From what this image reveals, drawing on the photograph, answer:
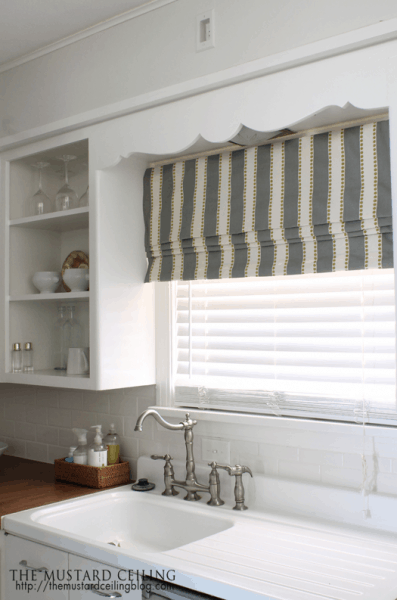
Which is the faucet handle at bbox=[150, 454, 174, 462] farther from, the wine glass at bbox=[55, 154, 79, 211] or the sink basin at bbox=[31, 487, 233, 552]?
the wine glass at bbox=[55, 154, 79, 211]

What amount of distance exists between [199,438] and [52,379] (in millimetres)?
642

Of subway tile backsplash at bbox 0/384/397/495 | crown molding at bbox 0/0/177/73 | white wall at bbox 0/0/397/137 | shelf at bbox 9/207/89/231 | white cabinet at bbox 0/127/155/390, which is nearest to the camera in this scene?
white wall at bbox 0/0/397/137

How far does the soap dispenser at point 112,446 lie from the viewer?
2379mm

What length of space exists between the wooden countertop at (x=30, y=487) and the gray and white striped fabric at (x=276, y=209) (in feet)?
2.93

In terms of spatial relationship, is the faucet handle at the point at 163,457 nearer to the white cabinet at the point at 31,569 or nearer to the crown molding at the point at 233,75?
the white cabinet at the point at 31,569

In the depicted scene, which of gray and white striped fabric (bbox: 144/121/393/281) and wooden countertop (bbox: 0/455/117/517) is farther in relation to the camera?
wooden countertop (bbox: 0/455/117/517)

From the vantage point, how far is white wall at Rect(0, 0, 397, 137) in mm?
1689

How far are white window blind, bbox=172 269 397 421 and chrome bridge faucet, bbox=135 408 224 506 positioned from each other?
172 millimetres

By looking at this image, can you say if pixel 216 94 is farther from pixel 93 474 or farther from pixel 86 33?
pixel 93 474

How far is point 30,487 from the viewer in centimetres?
232

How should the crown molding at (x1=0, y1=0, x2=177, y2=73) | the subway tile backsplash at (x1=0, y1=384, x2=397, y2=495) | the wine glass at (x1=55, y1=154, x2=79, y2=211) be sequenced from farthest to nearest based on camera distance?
A: the wine glass at (x1=55, y1=154, x2=79, y2=211)
the crown molding at (x1=0, y1=0, x2=177, y2=73)
the subway tile backsplash at (x1=0, y1=384, x2=397, y2=495)

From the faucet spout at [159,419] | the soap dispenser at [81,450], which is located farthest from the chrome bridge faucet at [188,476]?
the soap dispenser at [81,450]

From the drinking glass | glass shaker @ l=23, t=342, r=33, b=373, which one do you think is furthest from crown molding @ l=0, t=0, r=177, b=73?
glass shaker @ l=23, t=342, r=33, b=373

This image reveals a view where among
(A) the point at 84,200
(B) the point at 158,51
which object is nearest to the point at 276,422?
(A) the point at 84,200
